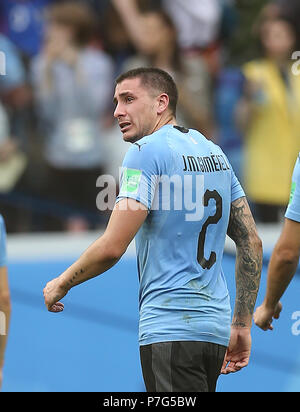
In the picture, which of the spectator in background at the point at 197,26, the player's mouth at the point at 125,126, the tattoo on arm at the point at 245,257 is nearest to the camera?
the player's mouth at the point at 125,126

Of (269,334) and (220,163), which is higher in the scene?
(220,163)

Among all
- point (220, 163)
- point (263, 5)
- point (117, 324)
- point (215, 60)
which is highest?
point (263, 5)

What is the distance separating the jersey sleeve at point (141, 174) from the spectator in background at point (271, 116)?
303 centimetres

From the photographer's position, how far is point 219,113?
7.04m

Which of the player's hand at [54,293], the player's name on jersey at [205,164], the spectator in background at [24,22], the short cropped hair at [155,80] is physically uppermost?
the spectator in background at [24,22]

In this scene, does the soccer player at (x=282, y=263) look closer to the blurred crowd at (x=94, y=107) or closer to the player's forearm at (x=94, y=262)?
the player's forearm at (x=94, y=262)

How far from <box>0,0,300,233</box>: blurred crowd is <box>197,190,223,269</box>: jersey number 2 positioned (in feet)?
9.43

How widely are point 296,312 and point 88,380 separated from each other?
5.53 feet

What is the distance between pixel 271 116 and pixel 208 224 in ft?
10.0

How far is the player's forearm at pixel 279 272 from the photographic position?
4.30 m

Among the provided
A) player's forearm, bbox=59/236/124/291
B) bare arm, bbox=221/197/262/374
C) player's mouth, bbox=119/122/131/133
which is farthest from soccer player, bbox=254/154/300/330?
player's forearm, bbox=59/236/124/291

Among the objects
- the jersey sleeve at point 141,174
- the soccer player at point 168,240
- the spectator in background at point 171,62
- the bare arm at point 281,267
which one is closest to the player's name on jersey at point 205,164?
the soccer player at point 168,240
